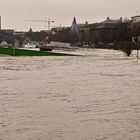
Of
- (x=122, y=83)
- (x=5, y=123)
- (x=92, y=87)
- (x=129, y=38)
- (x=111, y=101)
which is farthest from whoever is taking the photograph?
(x=129, y=38)

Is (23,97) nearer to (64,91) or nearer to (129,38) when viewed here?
(64,91)

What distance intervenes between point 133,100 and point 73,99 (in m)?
2.05

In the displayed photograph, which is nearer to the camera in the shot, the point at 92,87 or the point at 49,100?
the point at 49,100

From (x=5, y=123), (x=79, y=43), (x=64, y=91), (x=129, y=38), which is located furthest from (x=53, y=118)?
(x=79, y=43)

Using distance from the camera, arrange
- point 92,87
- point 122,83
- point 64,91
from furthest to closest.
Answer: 1. point 122,83
2. point 92,87
3. point 64,91

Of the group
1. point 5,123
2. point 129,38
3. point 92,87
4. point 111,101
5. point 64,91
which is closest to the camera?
point 5,123

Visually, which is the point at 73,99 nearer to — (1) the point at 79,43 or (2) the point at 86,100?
(2) the point at 86,100

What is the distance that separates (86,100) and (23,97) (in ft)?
7.65

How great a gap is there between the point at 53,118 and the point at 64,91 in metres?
6.59

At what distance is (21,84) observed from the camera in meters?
22.9

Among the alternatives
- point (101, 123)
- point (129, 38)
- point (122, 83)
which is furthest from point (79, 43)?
point (101, 123)

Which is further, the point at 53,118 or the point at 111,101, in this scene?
the point at 111,101

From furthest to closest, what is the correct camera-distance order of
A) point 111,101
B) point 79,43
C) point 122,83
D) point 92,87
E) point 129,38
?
point 79,43 < point 129,38 < point 122,83 < point 92,87 < point 111,101

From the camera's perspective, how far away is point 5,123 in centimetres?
1266
